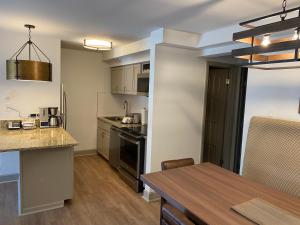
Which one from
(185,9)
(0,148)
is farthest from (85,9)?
(0,148)

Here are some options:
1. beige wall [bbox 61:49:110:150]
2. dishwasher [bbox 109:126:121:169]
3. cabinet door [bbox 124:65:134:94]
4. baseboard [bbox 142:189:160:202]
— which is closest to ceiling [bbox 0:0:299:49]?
cabinet door [bbox 124:65:134:94]

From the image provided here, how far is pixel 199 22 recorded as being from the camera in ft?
8.82

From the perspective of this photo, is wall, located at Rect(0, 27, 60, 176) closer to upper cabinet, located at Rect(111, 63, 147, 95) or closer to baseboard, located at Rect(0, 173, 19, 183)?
baseboard, located at Rect(0, 173, 19, 183)

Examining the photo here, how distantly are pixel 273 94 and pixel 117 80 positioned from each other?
3.27m

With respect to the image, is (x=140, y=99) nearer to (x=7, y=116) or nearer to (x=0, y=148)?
(x=7, y=116)

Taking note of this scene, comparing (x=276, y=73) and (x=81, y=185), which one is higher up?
(x=276, y=73)

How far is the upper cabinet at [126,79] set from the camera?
4.20m

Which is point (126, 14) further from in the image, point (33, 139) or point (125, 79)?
point (125, 79)

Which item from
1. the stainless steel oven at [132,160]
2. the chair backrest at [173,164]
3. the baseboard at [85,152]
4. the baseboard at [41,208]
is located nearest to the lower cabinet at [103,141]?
the baseboard at [85,152]

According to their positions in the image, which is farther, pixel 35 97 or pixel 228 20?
pixel 35 97

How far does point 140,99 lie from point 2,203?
2.89m

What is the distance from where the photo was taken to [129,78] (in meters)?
4.44

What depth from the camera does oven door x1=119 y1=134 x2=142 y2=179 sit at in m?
3.54

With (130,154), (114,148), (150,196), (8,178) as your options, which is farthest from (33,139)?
(150,196)
